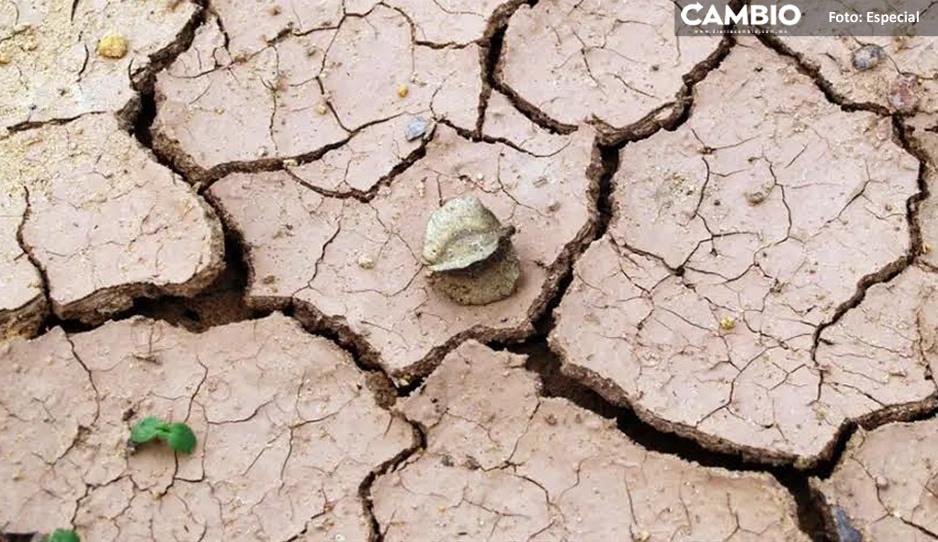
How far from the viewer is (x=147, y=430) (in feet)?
9.71

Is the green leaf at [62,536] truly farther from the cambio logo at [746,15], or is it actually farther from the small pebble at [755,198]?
the cambio logo at [746,15]

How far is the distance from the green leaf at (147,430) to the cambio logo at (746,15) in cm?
202

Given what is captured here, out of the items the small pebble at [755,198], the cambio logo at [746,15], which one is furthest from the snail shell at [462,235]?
the cambio logo at [746,15]

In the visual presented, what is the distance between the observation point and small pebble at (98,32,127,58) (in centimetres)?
360

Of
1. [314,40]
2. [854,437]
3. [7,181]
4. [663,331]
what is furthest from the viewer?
[314,40]

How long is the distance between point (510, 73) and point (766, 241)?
3.09ft

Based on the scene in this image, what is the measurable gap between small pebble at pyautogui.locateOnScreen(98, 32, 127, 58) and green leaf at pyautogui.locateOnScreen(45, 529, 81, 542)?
4.97 feet

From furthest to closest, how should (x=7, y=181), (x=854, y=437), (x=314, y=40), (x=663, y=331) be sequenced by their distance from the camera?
(x=314, y=40)
(x=7, y=181)
(x=663, y=331)
(x=854, y=437)

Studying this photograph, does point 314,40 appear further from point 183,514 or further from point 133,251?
point 183,514

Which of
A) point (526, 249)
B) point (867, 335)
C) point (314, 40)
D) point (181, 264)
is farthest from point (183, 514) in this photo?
point (867, 335)

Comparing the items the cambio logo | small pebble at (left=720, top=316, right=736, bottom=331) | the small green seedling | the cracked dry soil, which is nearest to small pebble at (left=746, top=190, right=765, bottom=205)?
the cracked dry soil

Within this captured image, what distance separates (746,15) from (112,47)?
2.00 metres

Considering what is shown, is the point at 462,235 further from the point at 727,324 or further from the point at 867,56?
the point at 867,56

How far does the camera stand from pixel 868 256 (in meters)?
3.20
